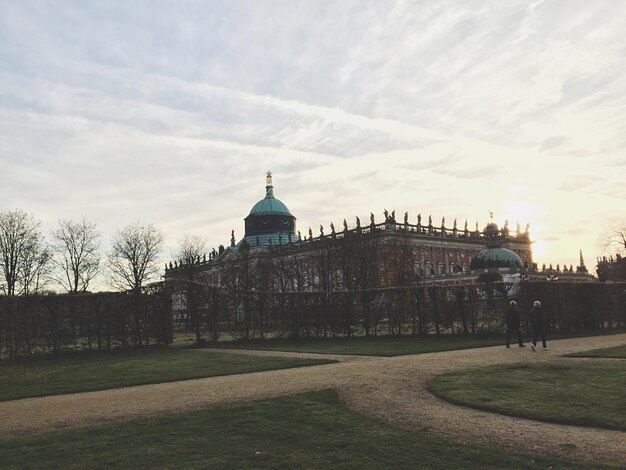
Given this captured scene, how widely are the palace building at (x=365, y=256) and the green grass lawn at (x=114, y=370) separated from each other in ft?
91.1

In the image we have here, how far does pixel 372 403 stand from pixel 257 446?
3859 millimetres

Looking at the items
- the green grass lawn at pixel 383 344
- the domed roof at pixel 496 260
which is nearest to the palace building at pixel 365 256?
the domed roof at pixel 496 260

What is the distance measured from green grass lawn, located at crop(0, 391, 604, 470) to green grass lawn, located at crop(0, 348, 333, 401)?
6277 millimetres

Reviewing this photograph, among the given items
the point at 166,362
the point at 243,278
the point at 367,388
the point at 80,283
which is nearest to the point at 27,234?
the point at 80,283

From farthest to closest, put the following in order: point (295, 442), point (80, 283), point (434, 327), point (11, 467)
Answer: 1. point (80, 283)
2. point (434, 327)
3. point (295, 442)
4. point (11, 467)

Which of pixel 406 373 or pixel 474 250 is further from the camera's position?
pixel 474 250

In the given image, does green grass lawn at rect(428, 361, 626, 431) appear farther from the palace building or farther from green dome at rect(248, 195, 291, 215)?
green dome at rect(248, 195, 291, 215)

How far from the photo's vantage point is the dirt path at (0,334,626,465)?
868cm

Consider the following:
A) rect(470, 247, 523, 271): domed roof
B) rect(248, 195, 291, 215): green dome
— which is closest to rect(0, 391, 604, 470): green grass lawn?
rect(470, 247, 523, 271): domed roof

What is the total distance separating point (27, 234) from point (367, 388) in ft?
164

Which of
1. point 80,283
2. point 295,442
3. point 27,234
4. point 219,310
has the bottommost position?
point 295,442

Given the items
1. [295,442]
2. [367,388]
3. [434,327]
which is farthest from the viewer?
[434,327]

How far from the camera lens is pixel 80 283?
2459 inches

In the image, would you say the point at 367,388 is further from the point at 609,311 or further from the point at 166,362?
the point at 609,311
